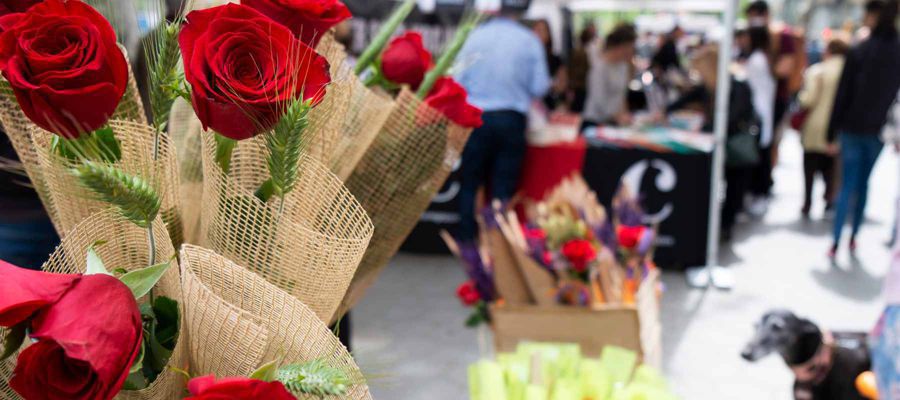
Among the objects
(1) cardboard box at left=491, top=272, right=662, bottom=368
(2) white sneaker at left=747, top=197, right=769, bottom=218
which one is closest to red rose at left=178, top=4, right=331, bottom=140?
(1) cardboard box at left=491, top=272, right=662, bottom=368

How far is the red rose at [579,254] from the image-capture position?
252 centimetres

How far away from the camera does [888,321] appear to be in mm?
2082

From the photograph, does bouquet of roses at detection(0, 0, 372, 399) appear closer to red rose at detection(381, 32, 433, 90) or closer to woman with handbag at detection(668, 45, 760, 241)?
red rose at detection(381, 32, 433, 90)

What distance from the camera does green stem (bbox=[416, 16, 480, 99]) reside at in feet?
3.41

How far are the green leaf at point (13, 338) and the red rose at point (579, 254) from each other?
2031 mm

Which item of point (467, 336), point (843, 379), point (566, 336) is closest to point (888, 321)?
point (843, 379)

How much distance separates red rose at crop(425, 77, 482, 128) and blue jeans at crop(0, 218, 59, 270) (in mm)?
577

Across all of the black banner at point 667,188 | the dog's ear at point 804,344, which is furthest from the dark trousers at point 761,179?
the dog's ear at point 804,344

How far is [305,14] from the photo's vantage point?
2.48 ft

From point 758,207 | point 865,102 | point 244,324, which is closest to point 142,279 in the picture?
point 244,324

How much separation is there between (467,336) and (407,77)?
340 cm

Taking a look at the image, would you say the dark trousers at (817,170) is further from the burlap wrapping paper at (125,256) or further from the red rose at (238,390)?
the red rose at (238,390)

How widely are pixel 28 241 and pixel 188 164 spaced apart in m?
0.42

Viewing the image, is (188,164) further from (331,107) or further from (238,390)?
(238,390)
